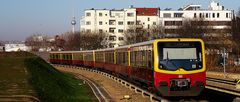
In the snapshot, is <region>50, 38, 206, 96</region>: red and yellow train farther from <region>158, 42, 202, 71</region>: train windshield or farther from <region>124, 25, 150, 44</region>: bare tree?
<region>124, 25, 150, 44</region>: bare tree

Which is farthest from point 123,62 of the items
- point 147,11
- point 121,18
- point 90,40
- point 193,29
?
point 147,11

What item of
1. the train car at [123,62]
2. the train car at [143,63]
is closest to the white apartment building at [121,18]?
the train car at [123,62]

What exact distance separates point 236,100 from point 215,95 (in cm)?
388

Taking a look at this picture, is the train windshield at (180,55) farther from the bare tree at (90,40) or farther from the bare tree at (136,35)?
the bare tree at (90,40)

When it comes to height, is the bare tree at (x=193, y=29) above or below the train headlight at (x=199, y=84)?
above

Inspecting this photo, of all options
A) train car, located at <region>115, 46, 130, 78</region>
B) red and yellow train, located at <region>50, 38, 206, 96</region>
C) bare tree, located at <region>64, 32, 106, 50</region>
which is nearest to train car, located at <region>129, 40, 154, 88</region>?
red and yellow train, located at <region>50, 38, 206, 96</region>

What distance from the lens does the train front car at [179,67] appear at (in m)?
21.1

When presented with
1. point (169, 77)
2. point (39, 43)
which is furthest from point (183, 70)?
point (39, 43)

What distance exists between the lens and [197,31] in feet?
336

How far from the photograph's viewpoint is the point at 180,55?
21469mm

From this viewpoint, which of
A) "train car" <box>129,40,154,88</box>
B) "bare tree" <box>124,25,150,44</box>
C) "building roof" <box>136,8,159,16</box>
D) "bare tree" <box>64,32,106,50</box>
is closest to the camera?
"train car" <box>129,40,154,88</box>

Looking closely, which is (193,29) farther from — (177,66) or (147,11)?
(177,66)

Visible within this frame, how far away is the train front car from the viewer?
21.1m

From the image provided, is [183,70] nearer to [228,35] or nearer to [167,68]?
[167,68]
